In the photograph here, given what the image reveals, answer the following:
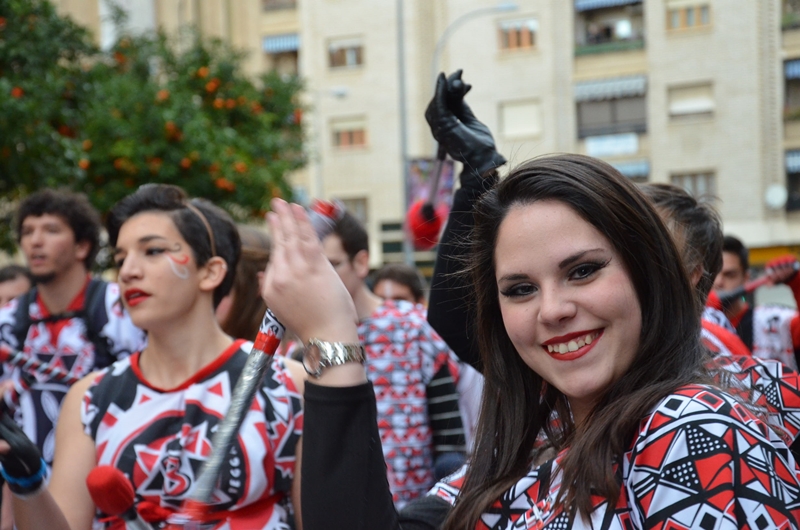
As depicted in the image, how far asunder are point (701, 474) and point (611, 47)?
2749 cm

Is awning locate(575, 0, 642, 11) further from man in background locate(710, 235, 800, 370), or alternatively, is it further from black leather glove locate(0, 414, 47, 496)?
black leather glove locate(0, 414, 47, 496)

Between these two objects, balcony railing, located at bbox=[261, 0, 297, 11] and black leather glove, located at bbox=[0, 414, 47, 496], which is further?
balcony railing, located at bbox=[261, 0, 297, 11]

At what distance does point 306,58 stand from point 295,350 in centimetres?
2728

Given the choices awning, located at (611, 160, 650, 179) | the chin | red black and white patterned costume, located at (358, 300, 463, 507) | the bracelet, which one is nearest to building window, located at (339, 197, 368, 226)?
awning, located at (611, 160, 650, 179)

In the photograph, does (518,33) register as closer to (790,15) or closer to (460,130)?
(790,15)

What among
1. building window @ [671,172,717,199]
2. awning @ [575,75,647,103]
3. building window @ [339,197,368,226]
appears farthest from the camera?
building window @ [339,197,368,226]

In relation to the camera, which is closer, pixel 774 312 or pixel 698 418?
pixel 698 418

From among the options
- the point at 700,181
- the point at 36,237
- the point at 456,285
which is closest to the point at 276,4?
the point at 700,181

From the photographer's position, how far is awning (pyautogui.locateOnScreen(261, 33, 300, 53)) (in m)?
31.3

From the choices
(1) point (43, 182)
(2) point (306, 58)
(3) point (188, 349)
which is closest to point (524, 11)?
(2) point (306, 58)

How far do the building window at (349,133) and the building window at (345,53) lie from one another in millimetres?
1790

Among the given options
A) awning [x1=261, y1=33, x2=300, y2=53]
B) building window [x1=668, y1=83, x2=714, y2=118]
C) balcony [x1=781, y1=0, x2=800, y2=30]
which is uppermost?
awning [x1=261, y1=33, x2=300, y2=53]

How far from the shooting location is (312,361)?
5.16 ft

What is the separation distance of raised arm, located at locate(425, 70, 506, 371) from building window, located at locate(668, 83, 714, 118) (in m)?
25.3
